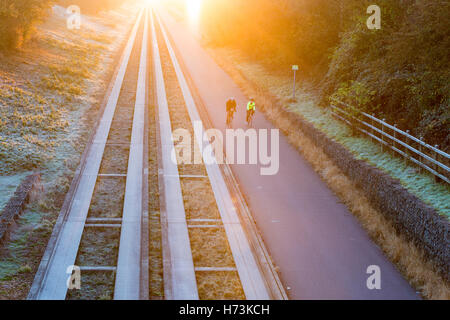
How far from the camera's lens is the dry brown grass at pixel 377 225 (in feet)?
37.3

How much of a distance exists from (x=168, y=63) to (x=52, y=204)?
32478mm

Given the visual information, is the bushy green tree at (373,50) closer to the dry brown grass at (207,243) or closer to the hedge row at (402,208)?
the hedge row at (402,208)

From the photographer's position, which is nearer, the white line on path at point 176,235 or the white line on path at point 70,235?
the white line on path at point 70,235

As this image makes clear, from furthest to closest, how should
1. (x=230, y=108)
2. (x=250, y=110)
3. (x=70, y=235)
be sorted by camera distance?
1. (x=230, y=108)
2. (x=250, y=110)
3. (x=70, y=235)

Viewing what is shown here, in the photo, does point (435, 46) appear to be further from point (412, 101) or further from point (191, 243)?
point (191, 243)

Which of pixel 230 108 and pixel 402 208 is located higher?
pixel 230 108

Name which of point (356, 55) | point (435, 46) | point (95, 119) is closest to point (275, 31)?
point (356, 55)

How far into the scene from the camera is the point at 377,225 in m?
14.1

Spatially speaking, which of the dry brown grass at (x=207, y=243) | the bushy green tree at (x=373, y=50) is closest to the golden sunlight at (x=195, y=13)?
the bushy green tree at (x=373, y=50)

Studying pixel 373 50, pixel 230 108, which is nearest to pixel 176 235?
pixel 230 108

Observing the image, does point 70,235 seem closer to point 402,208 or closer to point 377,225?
point 377,225

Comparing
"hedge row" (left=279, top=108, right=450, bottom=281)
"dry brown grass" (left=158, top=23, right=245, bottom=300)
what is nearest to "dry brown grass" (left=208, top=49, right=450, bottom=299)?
"hedge row" (left=279, top=108, right=450, bottom=281)

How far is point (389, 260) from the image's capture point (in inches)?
496

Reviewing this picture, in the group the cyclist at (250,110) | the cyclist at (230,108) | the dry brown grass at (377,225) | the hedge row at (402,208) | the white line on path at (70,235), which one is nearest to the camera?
the white line on path at (70,235)
